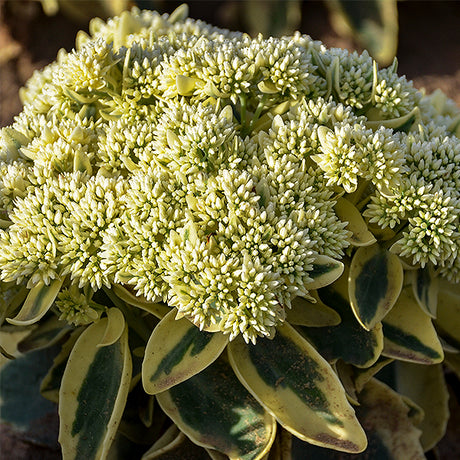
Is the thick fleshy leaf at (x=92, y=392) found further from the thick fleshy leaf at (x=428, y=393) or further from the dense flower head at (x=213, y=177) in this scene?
the thick fleshy leaf at (x=428, y=393)

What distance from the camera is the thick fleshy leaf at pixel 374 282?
1215 mm

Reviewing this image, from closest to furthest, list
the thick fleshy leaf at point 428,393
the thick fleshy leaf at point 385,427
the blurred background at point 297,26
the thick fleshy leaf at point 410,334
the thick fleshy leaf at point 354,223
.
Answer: the thick fleshy leaf at point 354,223 → the thick fleshy leaf at point 410,334 → the thick fleshy leaf at point 385,427 → the thick fleshy leaf at point 428,393 → the blurred background at point 297,26

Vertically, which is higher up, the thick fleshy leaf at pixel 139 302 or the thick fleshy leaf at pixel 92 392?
the thick fleshy leaf at pixel 139 302

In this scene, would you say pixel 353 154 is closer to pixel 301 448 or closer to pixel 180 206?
pixel 180 206

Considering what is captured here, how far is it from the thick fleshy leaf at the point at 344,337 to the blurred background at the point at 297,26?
1789mm

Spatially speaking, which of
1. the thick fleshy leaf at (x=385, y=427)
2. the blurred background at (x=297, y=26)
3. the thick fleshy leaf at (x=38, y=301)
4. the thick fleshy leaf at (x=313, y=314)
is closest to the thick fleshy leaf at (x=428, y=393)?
the thick fleshy leaf at (x=385, y=427)

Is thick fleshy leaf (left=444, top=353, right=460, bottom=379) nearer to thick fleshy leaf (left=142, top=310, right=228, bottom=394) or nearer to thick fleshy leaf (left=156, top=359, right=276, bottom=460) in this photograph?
thick fleshy leaf (left=156, top=359, right=276, bottom=460)

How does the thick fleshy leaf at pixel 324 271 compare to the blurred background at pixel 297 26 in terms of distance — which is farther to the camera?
the blurred background at pixel 297 26

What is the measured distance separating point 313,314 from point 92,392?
46 centimetres

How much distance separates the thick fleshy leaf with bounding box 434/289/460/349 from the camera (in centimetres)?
148

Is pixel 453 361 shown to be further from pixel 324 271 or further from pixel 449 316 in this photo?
pixel 324 271

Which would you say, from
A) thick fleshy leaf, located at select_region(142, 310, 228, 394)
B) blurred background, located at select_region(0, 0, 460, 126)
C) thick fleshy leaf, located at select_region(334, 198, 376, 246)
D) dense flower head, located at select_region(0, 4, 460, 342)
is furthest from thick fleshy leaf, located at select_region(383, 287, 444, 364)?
blurred background, located at select_region(0, 0, 460, 126)

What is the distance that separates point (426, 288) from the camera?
52.4 inches

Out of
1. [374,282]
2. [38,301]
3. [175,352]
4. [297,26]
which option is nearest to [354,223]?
[374,282]
